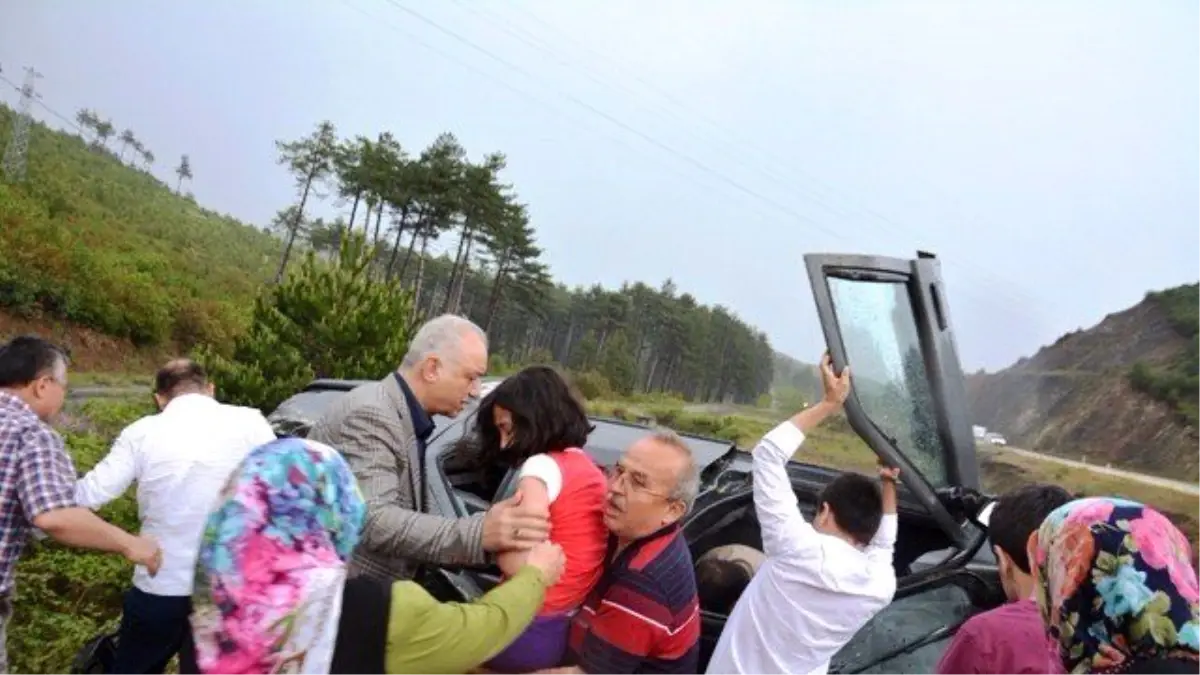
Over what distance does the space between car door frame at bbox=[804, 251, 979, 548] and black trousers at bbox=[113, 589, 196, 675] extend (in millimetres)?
2576

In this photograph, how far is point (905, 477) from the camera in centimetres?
289

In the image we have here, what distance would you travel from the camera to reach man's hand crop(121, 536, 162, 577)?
2738mm

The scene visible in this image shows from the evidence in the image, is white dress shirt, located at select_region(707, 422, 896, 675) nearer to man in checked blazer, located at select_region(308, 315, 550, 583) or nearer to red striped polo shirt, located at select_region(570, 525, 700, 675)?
red striped polo shirt, located at select_region(570, 525, 700, 675)

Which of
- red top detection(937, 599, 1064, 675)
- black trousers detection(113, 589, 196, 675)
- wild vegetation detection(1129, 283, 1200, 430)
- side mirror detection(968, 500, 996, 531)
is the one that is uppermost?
wild vegetation detection(1129, 283, 1200, 430)

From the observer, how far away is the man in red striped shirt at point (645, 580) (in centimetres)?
213

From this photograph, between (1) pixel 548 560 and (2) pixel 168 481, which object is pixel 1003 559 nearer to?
(1) pixel 548 560

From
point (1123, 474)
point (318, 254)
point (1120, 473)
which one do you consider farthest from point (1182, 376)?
point (318, 254)

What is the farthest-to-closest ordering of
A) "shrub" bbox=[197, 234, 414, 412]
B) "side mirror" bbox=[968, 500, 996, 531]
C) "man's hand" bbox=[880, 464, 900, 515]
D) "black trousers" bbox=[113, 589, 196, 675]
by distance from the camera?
"shrub" bbox=[197, 234, 414, 412] < "black trousers" bbox=[113, 589, 196, 675] < "side mirror" bbox=[968, 500, 996, 531] < "man's hand" bbox=[880, 464, 900, 515]

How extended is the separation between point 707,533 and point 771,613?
973mm

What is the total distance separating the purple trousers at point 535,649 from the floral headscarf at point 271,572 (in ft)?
2.40

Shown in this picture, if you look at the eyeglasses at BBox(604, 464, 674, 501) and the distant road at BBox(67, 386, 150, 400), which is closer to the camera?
the eyeglasses at BBox(604, 464, 674, 501)

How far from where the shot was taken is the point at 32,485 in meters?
2.44

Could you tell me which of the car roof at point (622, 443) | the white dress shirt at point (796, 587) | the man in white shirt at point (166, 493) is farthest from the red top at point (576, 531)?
the car roof at point (622, 443)

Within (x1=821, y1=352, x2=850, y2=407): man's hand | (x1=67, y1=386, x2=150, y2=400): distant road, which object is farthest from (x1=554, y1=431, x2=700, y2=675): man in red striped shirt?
(x1=67, y1=386, x2=150, y2=400): distant road
